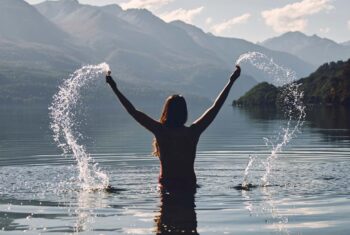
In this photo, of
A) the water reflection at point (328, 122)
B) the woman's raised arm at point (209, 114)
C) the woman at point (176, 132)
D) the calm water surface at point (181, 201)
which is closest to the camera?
the calm water surface at point (181, 201)

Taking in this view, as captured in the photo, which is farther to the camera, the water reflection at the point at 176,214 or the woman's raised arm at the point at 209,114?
the woman's raised arm at the point at 209,114

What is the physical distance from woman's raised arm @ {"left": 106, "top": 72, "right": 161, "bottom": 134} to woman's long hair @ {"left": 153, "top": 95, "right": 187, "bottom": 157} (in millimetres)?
295

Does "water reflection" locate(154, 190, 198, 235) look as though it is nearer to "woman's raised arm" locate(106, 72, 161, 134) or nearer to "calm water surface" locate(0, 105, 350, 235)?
"calm water surface" locate(0, 105, 350, 235)

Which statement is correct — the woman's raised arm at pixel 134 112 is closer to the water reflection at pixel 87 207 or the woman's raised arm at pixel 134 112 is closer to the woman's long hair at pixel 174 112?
the woman's long hair at pixel 174 112

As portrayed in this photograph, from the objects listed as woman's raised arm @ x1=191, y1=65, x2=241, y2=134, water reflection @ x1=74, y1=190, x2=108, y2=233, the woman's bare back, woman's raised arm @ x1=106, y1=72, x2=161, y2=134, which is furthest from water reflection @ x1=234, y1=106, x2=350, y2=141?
woman's raised arm @ x1=106, y1=72, x2=161, y2=134

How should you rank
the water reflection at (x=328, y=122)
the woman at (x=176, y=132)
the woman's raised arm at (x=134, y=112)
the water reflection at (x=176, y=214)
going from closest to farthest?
the water reflection at (x=176, y=214), the woman's raised arm at (x=134, y=112), the woman at (x=176, y=132), the water reflection at (x=328, y=122)

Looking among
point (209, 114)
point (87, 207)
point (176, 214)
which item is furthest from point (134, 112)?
point (87, 207)

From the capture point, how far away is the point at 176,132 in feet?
57.7

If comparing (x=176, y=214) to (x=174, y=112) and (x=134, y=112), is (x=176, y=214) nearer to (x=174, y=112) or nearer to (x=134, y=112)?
(x=174, y=112)

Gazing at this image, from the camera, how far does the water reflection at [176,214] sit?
1525 cm

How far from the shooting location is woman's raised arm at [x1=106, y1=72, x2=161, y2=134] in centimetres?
1695

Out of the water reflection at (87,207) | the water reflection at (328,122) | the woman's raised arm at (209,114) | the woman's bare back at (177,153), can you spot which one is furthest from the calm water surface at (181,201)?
the water reflection at (328,122)

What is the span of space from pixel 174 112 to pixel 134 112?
110 centimetres

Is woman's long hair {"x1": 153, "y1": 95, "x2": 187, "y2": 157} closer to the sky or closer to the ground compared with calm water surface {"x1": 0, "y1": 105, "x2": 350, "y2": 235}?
closer to the sky
